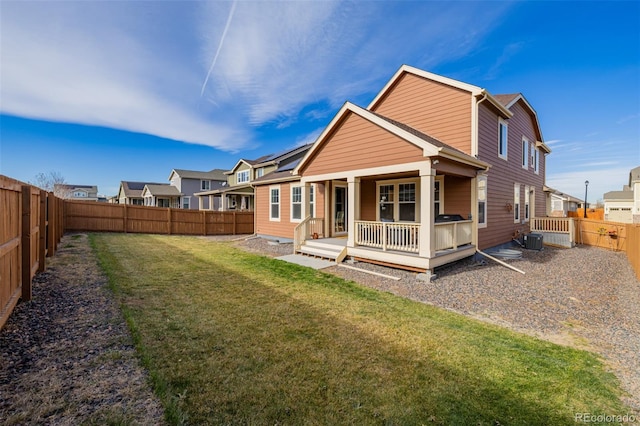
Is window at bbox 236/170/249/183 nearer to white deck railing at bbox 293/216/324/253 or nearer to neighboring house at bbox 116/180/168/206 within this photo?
white deck railing at bbox 293/216/324/253

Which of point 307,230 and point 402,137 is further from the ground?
point 402,137

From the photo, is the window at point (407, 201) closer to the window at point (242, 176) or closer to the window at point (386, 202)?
the window at point (386, 202)

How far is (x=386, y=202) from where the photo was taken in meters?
11.1

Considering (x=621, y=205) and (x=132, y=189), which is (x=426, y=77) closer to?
(x=621, y=205)

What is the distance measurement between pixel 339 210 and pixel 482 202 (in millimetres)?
5708

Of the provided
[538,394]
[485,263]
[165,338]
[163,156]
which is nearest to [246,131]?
[163,156]

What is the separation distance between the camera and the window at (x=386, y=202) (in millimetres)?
10961

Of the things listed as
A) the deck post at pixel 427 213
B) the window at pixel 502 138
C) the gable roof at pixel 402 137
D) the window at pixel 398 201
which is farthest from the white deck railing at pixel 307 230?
→ the window at pixel 502 138

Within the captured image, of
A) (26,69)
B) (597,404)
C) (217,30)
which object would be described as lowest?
(597,404)

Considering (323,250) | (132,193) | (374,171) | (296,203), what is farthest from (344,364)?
(132,193)

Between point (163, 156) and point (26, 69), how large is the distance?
3454cm

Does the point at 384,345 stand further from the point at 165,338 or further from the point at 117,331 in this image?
the point at 117,331

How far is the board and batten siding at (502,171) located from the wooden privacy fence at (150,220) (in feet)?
48.4

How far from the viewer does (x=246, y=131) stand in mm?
26781
